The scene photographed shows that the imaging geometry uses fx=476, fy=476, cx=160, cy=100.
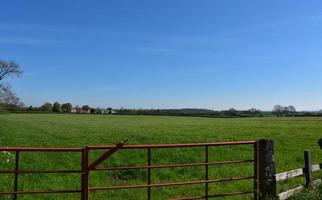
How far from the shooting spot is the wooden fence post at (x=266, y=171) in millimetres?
10359

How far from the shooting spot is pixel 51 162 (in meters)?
22.6

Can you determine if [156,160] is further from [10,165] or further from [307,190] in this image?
[307,190]

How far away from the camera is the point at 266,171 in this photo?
408 inches

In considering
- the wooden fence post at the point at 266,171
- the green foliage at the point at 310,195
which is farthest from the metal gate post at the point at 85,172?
the green foliage at the point at 310,195

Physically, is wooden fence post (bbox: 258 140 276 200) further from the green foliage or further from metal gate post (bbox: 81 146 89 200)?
metal gate post (bbox: 81 146 89 200)

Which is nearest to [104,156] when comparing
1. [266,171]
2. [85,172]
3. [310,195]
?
[85,172]

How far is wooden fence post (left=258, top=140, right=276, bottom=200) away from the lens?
408 inches

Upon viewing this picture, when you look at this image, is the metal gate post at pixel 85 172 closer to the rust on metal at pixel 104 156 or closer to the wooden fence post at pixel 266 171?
the rust on metal at pixel 104 156

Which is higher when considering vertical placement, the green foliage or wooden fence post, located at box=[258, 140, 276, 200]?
wooden fence post, located at box=[258, 140, 276, 200]

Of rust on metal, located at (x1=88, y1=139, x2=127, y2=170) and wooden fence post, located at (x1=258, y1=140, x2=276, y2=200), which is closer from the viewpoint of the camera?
rust on metal, located at (x1=88, y1=139, x2=127, y2=170)

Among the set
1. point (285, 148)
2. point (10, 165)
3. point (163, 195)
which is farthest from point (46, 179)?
point (285, 148)

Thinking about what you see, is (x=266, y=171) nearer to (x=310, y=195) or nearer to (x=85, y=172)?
(x=310, y=195)

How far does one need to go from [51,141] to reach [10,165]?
14989mm

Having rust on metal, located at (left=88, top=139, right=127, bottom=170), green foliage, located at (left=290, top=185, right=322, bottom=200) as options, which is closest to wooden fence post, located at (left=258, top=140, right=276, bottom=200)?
green foliage, located at (left=290, top=185, right=322, bottom=200)
